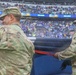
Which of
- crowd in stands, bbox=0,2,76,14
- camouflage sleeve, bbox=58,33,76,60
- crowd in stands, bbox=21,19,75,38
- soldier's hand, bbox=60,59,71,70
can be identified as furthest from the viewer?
crowd in stands, bbox=0,2,76,14

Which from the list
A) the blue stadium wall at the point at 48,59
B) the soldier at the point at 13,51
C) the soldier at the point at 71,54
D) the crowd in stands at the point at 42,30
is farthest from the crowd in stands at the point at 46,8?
the soldier at the point at 13,51

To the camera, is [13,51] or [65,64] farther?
[65,64]

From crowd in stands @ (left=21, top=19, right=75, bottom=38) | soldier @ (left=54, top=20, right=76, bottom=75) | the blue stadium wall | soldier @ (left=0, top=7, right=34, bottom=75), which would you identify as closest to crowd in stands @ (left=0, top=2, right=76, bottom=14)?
crowd in stands @ (left=21, top=19, right=75, bottom=38)

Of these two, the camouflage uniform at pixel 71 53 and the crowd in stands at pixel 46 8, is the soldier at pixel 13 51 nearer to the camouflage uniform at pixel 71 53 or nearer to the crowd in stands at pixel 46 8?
the camouflage uniform at pixel 71 53

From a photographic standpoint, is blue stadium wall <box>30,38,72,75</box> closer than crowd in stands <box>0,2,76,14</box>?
Yes

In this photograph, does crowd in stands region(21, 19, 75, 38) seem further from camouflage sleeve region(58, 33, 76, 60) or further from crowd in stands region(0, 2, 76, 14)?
crowd in stands region(0, 2, 76, 14)

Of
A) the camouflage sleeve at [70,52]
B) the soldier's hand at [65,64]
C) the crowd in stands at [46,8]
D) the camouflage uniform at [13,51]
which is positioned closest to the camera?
the camouflage uniform at [13,51]

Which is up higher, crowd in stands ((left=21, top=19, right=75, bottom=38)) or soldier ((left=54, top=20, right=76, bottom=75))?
soldier ((left=54, top=20, right=76, bottom=75))

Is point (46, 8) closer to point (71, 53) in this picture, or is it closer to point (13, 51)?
point (71, 53)

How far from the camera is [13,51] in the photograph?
2.18 meters

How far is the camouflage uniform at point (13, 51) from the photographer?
2.14 metres

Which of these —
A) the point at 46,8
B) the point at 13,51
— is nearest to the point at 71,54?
the point at 13,51

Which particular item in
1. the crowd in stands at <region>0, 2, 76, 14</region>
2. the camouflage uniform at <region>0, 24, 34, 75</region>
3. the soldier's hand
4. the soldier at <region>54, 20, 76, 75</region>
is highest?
the camouflage uniform at <region>0, 24, 34, 75</region>

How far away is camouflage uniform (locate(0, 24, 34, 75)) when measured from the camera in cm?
214
